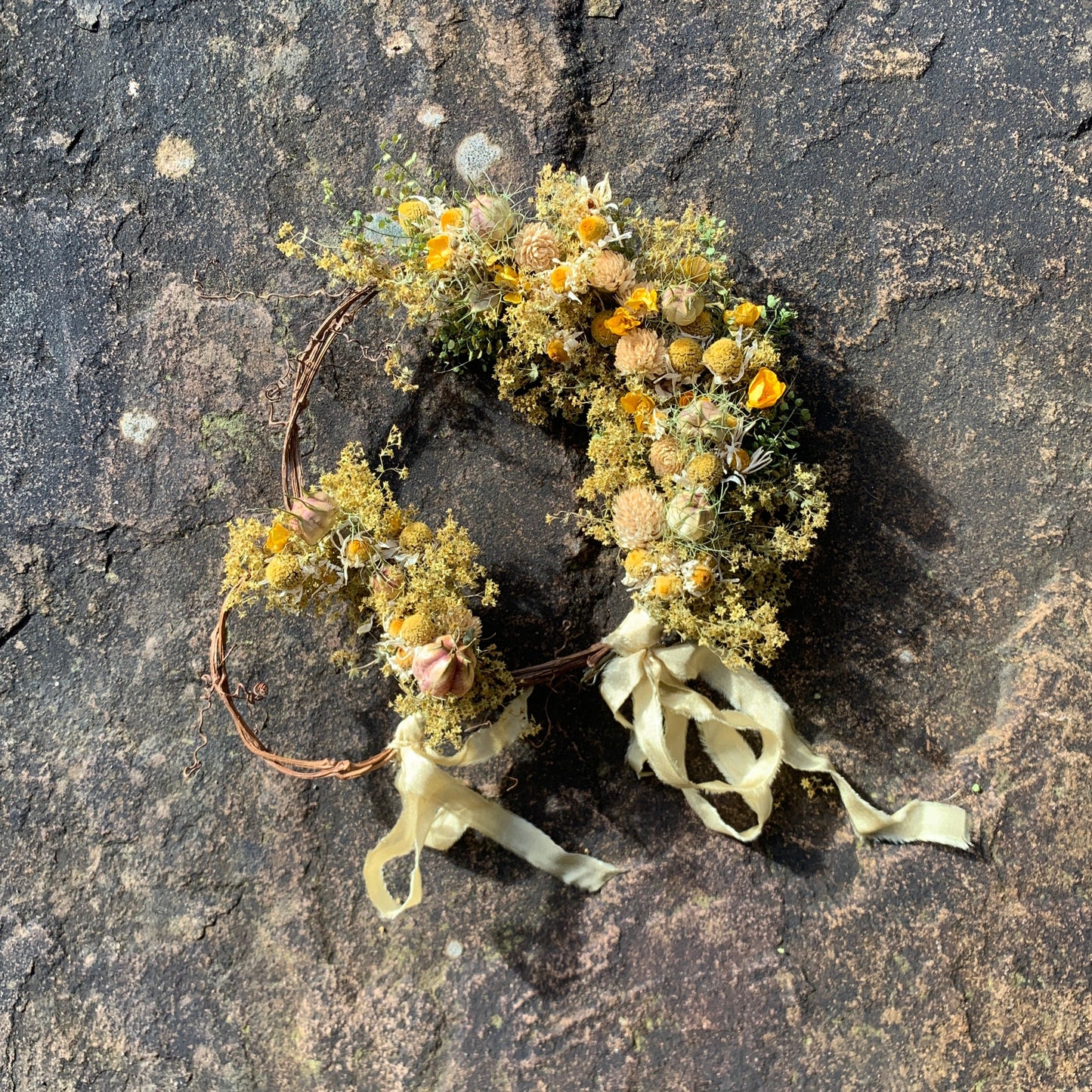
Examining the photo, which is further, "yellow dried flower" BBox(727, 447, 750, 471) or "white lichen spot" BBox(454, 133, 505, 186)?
"white lichen spot" BBox(454, 133, 505, 186)

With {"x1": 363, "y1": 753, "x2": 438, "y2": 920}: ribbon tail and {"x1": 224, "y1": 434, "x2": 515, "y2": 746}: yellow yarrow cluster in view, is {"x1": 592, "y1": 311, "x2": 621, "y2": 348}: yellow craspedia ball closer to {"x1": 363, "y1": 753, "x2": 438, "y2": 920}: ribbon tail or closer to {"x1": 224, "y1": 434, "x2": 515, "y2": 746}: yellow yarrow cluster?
{"x1": 224, "y1": 434, "x2": 515, "y2": 746}: yellow yarrow cluster

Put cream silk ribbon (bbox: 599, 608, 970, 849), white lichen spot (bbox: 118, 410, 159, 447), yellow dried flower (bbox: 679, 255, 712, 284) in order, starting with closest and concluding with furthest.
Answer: yellow dried flower (bbox: 679, 255, 712, 284) → cream silk ribbon (bbox: 599, 608, 970, 849) → white lichen spot (bbox: 118, 410, 159, 447)

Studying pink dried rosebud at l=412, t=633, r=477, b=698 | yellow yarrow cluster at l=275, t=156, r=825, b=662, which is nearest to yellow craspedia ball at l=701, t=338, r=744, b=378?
yellow yarrow cluster at l=275, t=156, r=825, b=662

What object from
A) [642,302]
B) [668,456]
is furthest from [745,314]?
[668,456]

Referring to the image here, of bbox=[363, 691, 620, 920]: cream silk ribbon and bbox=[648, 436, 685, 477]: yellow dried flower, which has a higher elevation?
bbox=[648, 436, 685, 477]: yellow dried flower

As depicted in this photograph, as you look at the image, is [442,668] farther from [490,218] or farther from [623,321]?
[490,218]

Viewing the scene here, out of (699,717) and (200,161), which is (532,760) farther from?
(200,161)
